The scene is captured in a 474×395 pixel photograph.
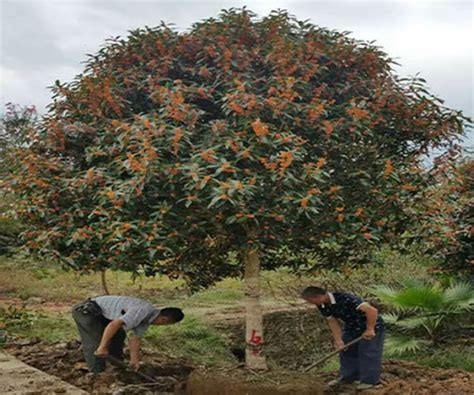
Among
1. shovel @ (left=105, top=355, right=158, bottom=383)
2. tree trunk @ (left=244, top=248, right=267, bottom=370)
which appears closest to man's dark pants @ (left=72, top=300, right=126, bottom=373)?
shovel @ (left=105, top=355, right=158, bottom=383)

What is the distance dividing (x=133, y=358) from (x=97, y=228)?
1480mm

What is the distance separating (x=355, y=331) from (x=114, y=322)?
2272 mm

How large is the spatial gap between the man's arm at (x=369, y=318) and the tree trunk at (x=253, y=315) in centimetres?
96

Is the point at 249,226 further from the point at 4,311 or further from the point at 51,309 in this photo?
the point at 51,309

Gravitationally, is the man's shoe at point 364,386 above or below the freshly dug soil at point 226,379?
below

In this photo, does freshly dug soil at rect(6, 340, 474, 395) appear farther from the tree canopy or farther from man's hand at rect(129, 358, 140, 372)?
the tree canopy

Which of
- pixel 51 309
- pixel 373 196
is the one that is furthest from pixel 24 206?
pixel 51 309

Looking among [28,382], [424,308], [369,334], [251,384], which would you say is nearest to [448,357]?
[424,308]

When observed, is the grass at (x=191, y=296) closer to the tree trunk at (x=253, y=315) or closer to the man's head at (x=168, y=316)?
the tree trunk at (x=253, y=315)

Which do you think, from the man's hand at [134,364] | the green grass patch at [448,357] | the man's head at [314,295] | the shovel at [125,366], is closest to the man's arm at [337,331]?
the man's head at [314,295]

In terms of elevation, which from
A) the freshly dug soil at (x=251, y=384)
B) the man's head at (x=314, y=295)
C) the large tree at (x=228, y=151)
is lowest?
the freshly dug soil at (x=251, y=384)

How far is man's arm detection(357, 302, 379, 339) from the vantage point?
584 centimetres

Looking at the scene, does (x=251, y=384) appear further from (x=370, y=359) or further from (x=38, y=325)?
(x=38, y=325)

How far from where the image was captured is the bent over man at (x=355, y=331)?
235 inches
